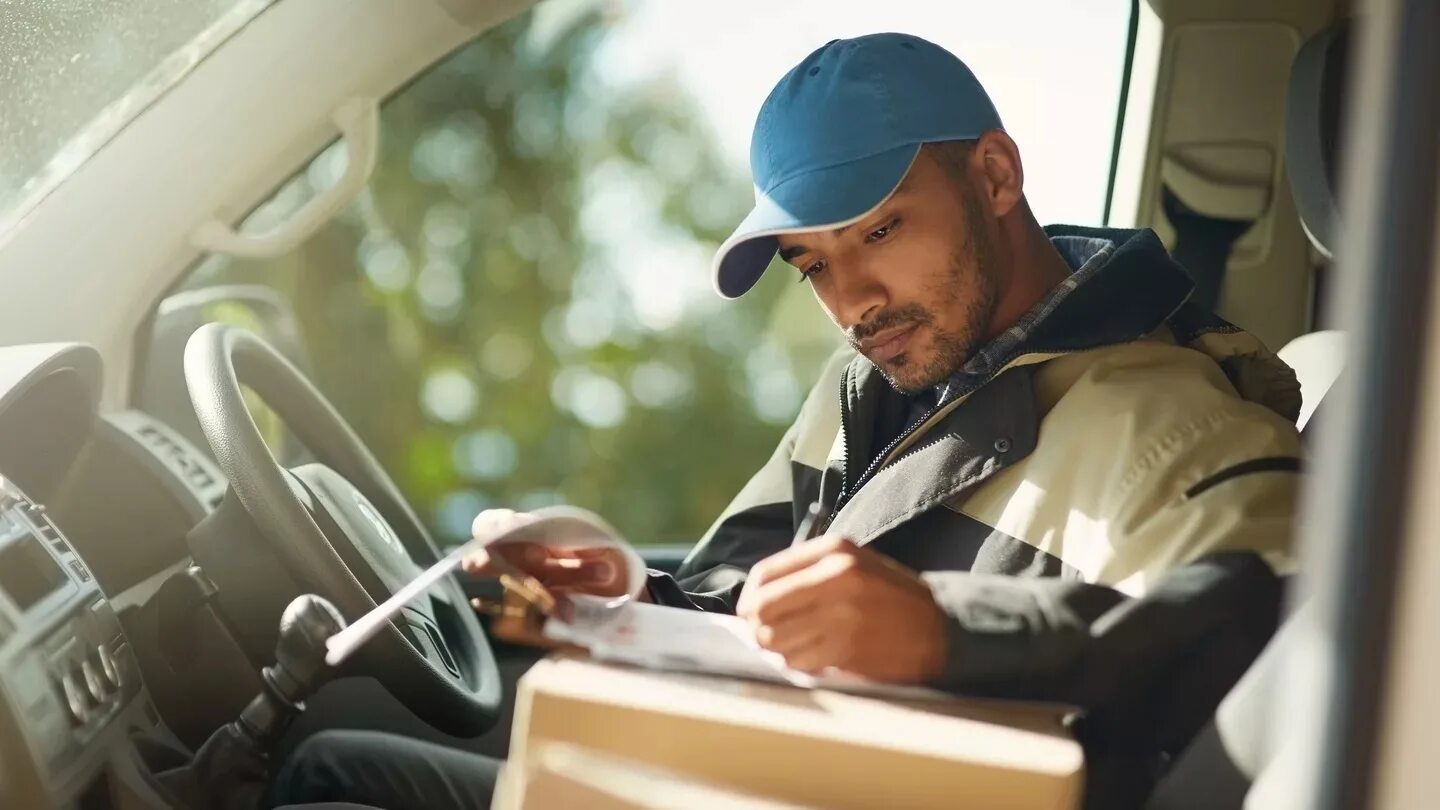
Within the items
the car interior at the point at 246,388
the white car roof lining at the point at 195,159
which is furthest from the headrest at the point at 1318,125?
the white car roof lining at the point at 195,159

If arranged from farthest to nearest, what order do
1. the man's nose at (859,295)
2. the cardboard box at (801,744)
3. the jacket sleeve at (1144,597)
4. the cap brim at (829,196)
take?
the man's nose at (859,295)
the cap brim at (829,196)
the jacket sleeve at (1144,597)
the cardboard box at (801,744)

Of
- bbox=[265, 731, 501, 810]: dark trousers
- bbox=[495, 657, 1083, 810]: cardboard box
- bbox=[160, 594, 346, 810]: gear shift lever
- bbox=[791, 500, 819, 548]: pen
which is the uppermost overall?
bbox=[495, 657, 1083, 810]: cardboard box

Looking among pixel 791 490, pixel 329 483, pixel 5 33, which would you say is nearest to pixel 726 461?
pixel 791 490

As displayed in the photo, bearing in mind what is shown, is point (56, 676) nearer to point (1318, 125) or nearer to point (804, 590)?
point (804, 590)

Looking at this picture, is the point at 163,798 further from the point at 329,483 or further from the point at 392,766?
the point at 329,483

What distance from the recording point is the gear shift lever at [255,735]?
1347 mm

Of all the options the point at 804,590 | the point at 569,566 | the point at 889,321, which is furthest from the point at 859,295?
the point at 804,590

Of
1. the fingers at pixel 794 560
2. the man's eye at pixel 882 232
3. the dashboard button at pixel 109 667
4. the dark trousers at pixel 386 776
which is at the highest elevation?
the man's eye at pixel 882 232

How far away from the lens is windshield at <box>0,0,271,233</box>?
1.40 metres

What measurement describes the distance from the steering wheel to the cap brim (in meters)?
0.50

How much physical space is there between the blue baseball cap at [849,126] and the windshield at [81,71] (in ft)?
1.93

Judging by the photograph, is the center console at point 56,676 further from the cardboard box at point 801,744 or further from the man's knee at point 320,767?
the cardboard box at point 801,744

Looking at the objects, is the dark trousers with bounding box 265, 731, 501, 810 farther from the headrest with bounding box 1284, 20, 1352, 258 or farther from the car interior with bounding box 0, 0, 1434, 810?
the headrest with bounding box 1284, 20, 1352, 258

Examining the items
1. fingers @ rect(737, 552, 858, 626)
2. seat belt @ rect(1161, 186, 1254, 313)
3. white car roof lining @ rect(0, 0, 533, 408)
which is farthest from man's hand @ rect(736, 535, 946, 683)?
seat belt @ rect(1161, 186, 1254, 313)
